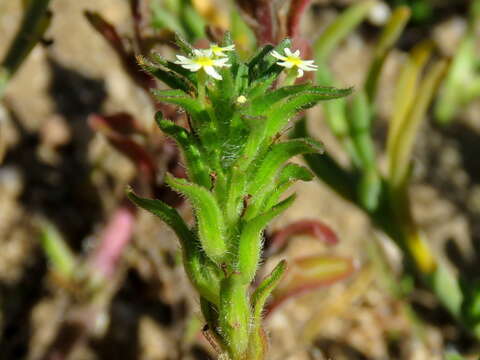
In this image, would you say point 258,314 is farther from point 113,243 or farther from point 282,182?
point 113,243

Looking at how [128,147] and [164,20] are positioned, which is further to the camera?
[164,20]

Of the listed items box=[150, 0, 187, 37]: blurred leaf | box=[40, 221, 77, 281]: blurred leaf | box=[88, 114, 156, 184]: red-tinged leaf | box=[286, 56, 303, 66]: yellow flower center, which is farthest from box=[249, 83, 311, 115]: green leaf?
box=[40, 221, 77, 281]: blurred leaf

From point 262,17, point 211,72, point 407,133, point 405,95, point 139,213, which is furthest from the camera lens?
point 139,213

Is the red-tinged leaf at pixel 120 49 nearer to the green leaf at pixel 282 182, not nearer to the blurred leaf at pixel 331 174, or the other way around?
the blurred leaf at pixel 331 174

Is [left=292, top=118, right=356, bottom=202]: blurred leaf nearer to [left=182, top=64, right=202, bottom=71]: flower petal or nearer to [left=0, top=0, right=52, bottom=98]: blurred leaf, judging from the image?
[left=0, top=0, right=52, bottom=98]: blurred leaf

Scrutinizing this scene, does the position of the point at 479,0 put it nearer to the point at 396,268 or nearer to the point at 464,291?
the point at 396,268

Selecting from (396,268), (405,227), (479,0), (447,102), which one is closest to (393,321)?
(396,268)

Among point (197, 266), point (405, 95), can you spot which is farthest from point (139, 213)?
point (197, 266)
